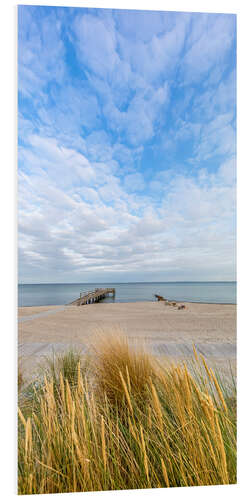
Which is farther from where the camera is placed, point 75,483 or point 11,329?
point 11,329

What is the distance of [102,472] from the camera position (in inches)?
47.3

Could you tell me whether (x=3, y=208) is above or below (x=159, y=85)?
below

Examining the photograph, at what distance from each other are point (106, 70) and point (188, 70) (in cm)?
57

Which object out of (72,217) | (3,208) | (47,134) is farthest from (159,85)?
(3,208)

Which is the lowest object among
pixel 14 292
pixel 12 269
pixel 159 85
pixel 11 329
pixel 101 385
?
pixel 101 385

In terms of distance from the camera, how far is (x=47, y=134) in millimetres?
1718

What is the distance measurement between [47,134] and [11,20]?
23.3 inches

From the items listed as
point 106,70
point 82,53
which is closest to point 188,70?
point 106,70

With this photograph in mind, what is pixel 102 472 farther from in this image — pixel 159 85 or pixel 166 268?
pixel 159 85

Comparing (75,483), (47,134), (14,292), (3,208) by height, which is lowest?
(75,483)

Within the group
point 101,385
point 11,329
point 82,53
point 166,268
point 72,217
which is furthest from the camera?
point 166,268

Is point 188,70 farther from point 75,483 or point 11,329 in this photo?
point 75,483

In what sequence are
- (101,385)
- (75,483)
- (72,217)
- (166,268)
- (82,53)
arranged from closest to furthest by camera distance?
(75,483), (101,385), (82,53), (72,217), (166,268)

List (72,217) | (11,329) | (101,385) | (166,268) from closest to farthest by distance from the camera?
(11,329) → (101,385) → (72,217) → (166,268)
